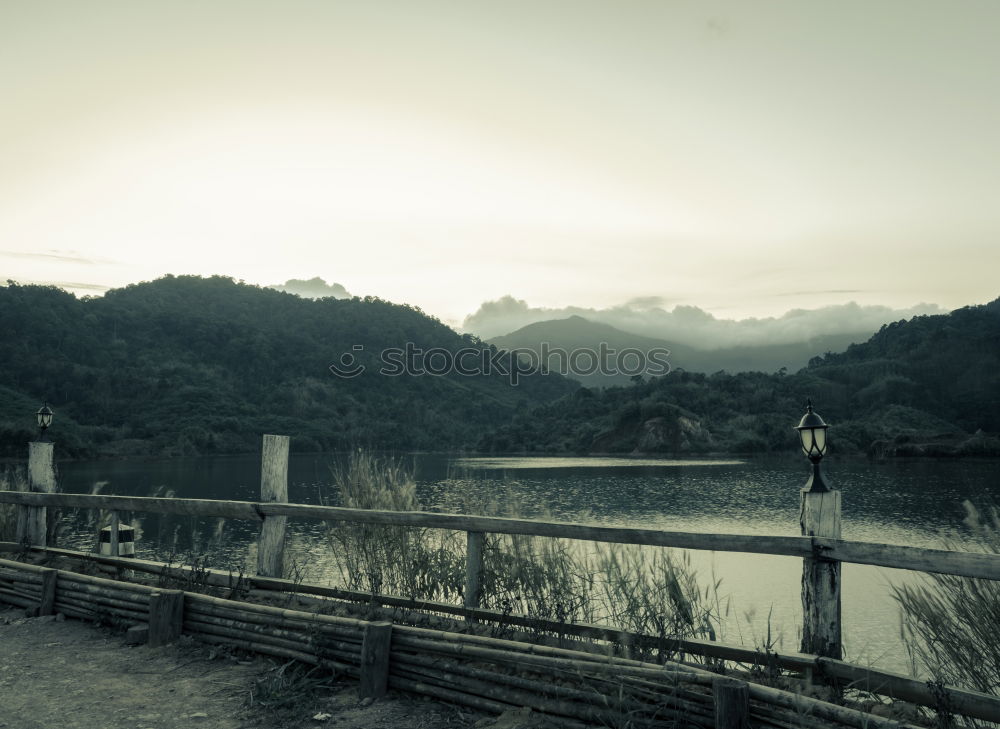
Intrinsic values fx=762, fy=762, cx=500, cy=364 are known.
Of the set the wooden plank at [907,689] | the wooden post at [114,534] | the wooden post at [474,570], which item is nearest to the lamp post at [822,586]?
the wooden plank at [907,689]

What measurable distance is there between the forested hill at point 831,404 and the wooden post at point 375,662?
61536 millimetres

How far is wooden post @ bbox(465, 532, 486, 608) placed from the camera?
5.42 m

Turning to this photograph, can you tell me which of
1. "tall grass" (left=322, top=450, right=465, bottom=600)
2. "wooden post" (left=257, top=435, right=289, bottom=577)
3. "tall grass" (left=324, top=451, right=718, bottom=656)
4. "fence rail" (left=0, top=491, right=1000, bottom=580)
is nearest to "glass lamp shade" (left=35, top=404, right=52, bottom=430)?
"fence rail" (left=0, top=491, right=1000, bottom=580)

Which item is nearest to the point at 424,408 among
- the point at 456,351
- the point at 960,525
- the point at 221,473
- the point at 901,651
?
the point at 456,351

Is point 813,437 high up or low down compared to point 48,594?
up

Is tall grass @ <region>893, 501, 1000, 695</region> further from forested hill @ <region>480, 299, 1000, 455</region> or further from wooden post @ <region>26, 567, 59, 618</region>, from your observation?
forested hill @ <region>480, 299, 1000, 455</region>

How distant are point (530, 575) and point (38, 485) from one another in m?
6.28

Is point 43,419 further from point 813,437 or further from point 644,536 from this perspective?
point 813,437

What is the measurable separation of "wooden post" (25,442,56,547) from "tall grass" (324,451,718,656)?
142 inches

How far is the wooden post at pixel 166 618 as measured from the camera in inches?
203

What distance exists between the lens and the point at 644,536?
4598 mm

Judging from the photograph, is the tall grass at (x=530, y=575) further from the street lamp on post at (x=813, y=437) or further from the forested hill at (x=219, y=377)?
the forested hill at (x=219, y=377)

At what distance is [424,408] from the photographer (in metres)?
94.8

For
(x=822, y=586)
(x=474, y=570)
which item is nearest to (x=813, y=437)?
(x=822, y=586)
